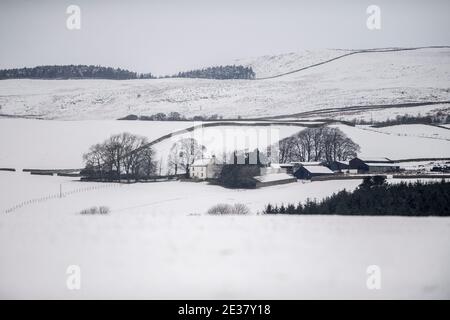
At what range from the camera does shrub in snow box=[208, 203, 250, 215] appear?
48.7ft

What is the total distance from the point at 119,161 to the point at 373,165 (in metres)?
9.90

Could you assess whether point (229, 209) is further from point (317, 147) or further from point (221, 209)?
point (317, 147)

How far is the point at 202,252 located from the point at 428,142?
1592 centimetres

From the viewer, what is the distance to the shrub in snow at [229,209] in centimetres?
1485

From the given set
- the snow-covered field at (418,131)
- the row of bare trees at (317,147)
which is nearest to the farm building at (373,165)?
the row of bare trees at (317,147)

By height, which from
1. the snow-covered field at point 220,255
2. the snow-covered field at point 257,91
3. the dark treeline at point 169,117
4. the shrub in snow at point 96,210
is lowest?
the snow-covered field at point 220,255

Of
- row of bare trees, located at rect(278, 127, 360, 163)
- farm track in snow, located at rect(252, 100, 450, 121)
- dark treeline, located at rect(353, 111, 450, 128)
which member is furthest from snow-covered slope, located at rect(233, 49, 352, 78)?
row of bare trees, located at rect(278, 127, 360, 163)

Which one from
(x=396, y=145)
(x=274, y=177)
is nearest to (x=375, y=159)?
(x=396, y=145)

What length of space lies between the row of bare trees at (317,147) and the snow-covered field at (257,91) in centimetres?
1001

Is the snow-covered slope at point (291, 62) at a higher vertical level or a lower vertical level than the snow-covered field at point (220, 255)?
higher

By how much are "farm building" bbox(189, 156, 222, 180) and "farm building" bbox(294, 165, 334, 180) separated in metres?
3.05

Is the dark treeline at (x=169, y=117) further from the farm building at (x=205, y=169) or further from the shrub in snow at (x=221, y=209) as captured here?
the shrub in snow at (x=221, y=209)

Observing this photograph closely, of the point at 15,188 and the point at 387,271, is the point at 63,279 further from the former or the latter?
the point at 15,188
